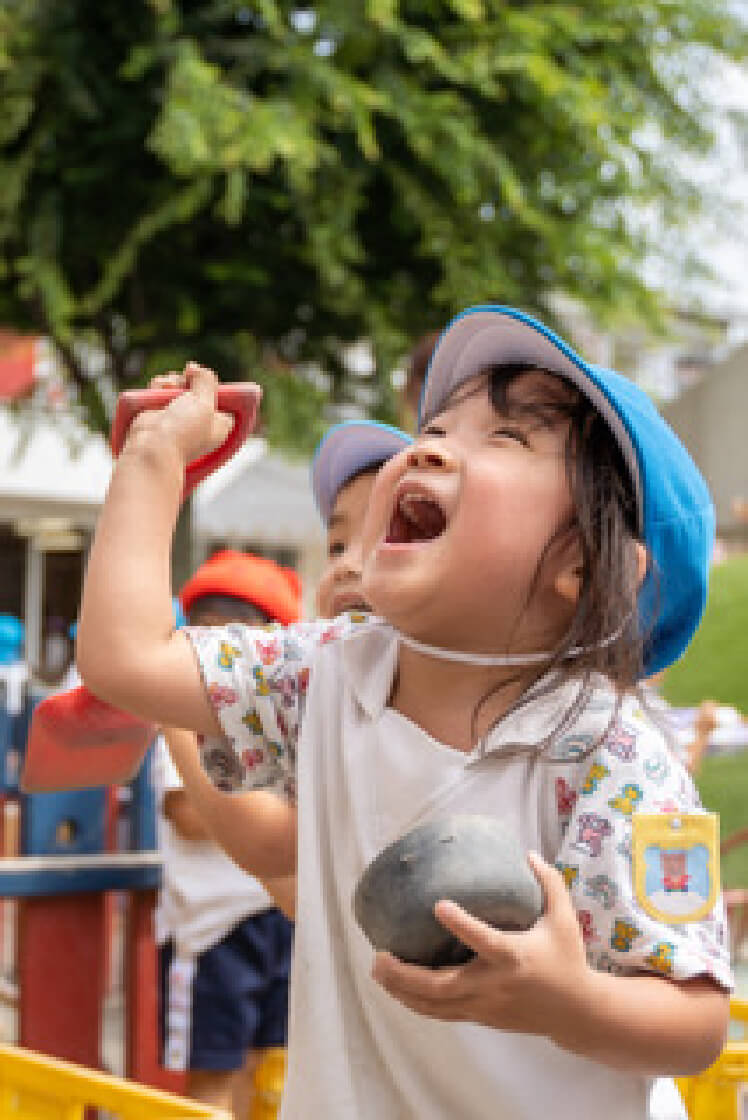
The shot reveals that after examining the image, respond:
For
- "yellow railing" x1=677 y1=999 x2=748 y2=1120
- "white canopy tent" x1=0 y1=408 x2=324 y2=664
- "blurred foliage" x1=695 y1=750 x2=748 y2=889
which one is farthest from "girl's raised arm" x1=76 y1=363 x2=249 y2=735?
"white canopy tent" x1=0 y1=408 x2=324 y2=664

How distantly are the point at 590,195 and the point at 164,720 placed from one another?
7425 millimetres

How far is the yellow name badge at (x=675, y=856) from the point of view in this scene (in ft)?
3.36

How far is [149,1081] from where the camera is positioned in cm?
353

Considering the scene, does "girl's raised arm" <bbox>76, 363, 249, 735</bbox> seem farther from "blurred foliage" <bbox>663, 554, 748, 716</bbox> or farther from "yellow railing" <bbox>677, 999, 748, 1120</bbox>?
"blurred foliage" <bbox>663, 554, 748, 716</bbox>

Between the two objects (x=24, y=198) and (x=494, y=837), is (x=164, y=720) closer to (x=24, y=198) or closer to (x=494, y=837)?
(x=494, y=837)

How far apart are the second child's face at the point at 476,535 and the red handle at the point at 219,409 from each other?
17 cm

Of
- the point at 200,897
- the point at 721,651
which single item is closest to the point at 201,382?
the point at 721,651

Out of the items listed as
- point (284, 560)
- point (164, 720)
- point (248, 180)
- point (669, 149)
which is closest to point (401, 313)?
point (248, 180)

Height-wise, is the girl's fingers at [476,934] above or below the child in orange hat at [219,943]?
above

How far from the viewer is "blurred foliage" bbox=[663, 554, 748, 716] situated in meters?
2.49

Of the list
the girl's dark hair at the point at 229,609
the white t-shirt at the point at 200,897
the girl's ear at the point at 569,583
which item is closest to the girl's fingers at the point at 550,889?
the girl's ear at the point at 569,583

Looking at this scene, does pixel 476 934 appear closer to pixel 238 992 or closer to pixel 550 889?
pixel 550 889

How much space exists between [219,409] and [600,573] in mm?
410

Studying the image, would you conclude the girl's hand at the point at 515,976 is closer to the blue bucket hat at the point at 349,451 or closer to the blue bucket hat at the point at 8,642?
the blue bucket hat at the point at 349,451
